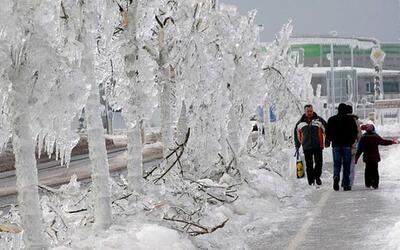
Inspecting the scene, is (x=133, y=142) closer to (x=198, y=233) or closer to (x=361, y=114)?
(x=198, y=233)

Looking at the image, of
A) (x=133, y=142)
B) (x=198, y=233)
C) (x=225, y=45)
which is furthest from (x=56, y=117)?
(x=225, y=45)

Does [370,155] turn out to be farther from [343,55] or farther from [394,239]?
[343,55]

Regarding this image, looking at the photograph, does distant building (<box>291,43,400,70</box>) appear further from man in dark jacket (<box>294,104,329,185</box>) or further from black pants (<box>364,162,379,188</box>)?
black pants (<box>364,162,379,188</box>)

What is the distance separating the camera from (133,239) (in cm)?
739

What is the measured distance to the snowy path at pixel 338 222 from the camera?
336 inches

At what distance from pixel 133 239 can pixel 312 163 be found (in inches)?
313

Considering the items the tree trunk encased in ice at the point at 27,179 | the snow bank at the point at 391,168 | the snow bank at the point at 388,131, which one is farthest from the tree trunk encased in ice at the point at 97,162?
the snow bank at the point at 388,131

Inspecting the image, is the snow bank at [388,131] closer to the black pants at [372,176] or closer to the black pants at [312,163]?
the black pants at [312,163]

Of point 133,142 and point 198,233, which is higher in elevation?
point 133,142

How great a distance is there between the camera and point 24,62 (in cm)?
633

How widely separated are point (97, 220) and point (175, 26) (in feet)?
16.0

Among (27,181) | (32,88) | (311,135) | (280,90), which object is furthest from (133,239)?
(280,90)

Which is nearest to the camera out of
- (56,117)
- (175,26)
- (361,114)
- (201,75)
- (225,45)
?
(56,117)

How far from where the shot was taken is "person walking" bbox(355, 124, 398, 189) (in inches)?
544
